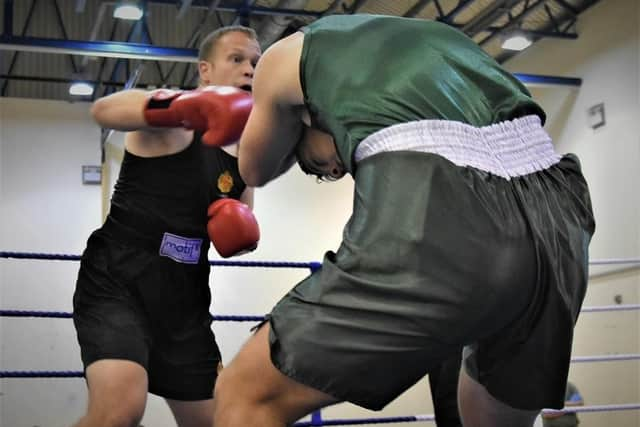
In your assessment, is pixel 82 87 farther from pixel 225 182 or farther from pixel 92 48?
pixel 225 182

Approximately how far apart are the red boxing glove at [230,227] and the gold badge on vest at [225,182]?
74 millimetres

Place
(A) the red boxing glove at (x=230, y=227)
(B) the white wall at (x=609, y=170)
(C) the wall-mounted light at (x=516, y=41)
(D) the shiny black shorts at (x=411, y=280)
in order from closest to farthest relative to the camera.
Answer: (D) the shiny black shorts at (x=411, y=280)
(A) the red boxing glove at (x=230, y=227)
(B) the white wall at (x=609, y=170)
(C) the wall-mounted light at (x=516, y=41)

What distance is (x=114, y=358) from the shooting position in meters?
2.05

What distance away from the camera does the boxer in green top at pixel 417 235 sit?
46.1 inches

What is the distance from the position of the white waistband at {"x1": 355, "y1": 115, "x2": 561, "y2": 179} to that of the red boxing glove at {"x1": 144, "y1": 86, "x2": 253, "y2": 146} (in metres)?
0.71

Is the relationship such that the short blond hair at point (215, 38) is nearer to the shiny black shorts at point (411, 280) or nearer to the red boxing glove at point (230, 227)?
the red boxing glove at point (230, 227)

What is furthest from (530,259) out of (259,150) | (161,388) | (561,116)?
(561,116)

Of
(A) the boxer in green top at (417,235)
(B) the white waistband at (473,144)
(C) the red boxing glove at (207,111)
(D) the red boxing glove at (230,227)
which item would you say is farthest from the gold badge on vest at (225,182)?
(B) the white waistband at (473,144)

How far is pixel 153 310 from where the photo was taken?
2.27 m

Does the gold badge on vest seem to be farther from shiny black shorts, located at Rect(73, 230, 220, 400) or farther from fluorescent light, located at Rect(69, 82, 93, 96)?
fluorescent light, located at Rect(69, 82, 93, 96)

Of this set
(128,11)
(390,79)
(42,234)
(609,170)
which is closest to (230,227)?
(390,79)

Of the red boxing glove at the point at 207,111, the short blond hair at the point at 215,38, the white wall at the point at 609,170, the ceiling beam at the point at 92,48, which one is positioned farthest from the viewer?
the white wall at the point at 609,170

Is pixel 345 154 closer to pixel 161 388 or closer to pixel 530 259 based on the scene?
pixel 530 259

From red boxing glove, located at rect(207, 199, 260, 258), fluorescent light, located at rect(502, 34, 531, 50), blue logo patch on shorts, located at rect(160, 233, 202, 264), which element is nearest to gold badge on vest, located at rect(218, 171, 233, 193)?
red boxing glove, located at rect(207, 199, 260, 258)
